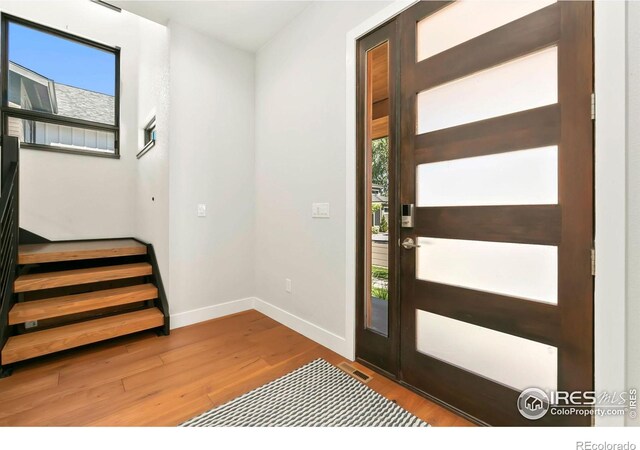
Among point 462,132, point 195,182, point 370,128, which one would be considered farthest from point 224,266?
point 462,132

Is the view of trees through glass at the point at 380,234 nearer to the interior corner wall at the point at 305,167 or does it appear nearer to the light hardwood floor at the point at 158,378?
the interior corner wall at the point at 305,167

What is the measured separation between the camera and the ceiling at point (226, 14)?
7.61 ft

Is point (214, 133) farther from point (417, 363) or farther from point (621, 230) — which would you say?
point (621, 230)

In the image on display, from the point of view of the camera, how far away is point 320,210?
225 cm

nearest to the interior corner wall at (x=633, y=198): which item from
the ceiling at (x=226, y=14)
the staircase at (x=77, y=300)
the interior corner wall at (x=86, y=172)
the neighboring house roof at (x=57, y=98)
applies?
the ceiling at (x=226, y=14)

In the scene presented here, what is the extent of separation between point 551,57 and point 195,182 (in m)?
2.79

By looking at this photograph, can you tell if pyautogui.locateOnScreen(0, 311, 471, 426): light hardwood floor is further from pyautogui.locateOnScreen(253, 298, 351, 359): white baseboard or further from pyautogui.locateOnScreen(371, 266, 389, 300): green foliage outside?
pyautogui.locateOnScreen(371, 266, 389, 300): green foliage outside

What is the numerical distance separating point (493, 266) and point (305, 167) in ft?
5.36

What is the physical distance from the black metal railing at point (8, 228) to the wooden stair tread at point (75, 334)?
12cm

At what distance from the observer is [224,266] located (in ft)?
9.55

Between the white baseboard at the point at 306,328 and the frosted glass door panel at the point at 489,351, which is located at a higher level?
the frosted glass door panel at the point at 489,351

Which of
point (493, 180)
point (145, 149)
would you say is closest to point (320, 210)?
point (493, 180)

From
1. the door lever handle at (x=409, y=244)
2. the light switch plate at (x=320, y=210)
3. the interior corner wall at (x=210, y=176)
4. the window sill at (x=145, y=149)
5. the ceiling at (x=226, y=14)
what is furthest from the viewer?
the window sill at (x=145, y=149)

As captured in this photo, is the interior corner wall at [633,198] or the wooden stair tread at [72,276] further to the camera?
the wooden stair tread at [72,276]
